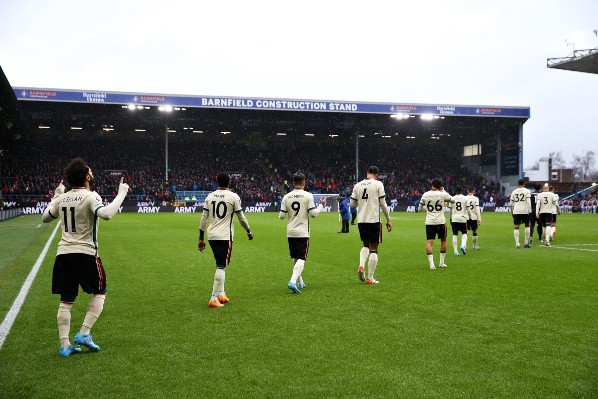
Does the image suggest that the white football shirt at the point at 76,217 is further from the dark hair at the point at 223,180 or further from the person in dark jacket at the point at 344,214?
the person in dark jacket at the point at 344,214

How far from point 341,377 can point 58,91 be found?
45.8 m

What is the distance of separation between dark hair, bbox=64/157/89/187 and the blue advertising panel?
42.7 meters

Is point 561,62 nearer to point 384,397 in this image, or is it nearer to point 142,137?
point 384,397

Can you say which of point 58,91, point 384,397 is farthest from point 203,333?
point 58,91

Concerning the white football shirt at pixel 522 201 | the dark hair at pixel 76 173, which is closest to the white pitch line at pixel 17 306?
the dark hair at pixel 76 173

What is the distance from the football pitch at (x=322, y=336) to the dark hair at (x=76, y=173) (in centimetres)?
173

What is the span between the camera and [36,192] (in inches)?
1848

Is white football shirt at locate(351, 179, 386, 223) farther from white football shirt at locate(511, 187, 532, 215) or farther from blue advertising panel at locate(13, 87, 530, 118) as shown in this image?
blue advertising panel at locate(13, 87, 530, 118)

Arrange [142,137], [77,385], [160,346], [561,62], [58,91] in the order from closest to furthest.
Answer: [77,385] < [160,346] < [561,62] < [58,91] < [142,137]

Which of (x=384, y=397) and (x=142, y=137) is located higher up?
(x=142, y=137)

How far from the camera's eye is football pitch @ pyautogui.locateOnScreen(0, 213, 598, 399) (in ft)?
14.7

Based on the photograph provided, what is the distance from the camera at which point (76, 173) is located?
559cm

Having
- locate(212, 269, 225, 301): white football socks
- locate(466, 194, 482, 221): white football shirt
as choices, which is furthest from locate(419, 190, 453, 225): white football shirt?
locate(212, 269, 225, 301): white football socks

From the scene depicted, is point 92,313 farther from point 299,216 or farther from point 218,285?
point 299,216
